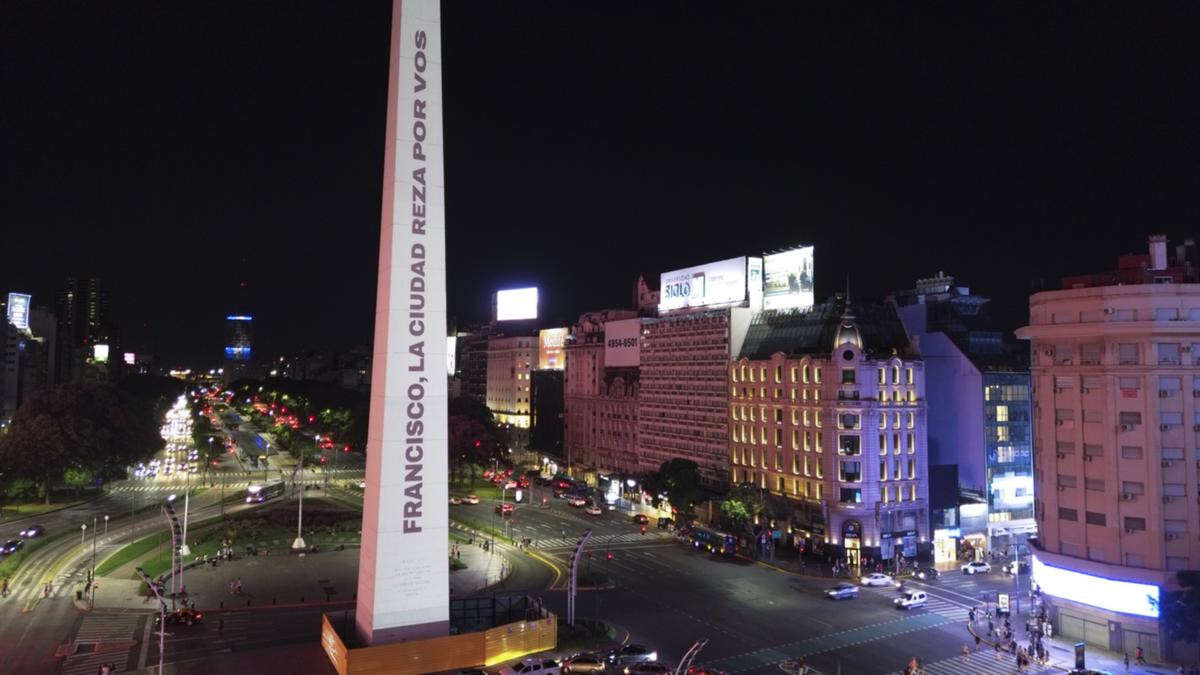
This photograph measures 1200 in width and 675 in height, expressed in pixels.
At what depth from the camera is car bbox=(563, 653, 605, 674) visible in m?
37.6

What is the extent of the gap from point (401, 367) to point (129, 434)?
3458 inches

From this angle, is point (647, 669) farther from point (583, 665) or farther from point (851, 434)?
point (851, 434)

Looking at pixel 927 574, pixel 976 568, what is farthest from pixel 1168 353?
pixel 976 568

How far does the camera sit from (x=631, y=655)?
131ft

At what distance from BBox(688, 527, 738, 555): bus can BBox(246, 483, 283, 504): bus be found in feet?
179

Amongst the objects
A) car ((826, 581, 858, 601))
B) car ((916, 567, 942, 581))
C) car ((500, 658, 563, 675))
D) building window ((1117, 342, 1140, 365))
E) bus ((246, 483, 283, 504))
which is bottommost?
car ((916, 567, 942, 581))

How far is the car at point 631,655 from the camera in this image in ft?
130

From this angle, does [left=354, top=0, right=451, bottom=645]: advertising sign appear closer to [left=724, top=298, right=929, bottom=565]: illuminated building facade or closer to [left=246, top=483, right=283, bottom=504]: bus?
[left=724, top=298, right=929, bottom=565]: illuminated building facade

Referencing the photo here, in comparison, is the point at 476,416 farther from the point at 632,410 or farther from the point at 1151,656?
the point at 1151,656

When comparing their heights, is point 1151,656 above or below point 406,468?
below

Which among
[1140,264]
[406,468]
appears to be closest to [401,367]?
[406,468]

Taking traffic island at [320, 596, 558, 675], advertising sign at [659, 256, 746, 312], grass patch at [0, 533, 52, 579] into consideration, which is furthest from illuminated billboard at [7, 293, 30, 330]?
traffic island at [320, 596, 558, 675]

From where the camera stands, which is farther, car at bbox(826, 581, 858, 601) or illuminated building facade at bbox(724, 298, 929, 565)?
illuminated building facade at bbox(724, 298, 929, 565)

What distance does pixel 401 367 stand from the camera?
31891 mm
